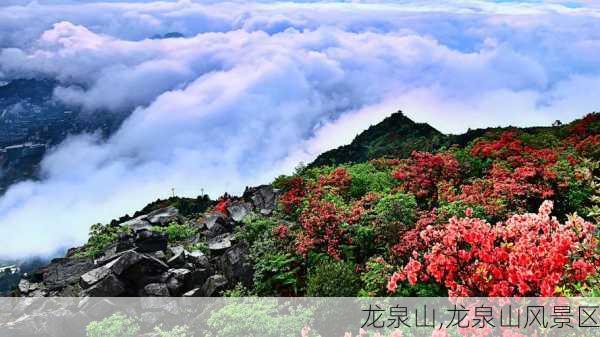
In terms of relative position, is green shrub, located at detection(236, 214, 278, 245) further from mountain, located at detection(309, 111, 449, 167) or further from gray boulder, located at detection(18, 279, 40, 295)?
mountain, located at detection(309, 111, 449, 167)

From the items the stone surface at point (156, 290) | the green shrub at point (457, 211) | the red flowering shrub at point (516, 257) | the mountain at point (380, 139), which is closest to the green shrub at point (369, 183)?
the green shrub at point (457, 211)

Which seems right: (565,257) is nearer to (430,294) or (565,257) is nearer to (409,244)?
(430,294)

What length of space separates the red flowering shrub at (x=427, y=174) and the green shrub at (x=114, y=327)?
923 cm

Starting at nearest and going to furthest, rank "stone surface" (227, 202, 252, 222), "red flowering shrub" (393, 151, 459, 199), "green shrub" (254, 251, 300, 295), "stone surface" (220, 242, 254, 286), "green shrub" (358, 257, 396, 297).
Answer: "green shrub" (358, 257, 396, 297) < "green shrub" (254, 251, 300, 295) < "stone surface" (220, 242, 254, 286) < "red flowering shrub" (393, 151, 459, 199) < "stone surface" (227, 202, 252, 222)

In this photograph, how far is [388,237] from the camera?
1312cm

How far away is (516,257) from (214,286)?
30.2 ft

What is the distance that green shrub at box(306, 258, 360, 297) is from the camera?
1116 centimetres

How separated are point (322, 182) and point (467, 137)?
15237mm

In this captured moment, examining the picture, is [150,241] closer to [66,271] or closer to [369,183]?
[66,271]

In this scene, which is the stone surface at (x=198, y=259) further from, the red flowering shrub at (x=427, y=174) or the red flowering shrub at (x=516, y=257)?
the red flowering shrub at (x=516, y=257)

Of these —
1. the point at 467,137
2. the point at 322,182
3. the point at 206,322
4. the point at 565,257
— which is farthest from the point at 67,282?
the point at 467,137

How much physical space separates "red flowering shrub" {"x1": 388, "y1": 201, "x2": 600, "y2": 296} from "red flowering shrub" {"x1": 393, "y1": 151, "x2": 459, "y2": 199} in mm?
9344

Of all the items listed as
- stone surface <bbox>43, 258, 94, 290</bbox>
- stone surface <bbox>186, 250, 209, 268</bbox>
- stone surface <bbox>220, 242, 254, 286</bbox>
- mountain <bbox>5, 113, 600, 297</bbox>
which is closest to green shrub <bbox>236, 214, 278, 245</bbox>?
mountain <bbox>5, 113, 600, 297</bbox>

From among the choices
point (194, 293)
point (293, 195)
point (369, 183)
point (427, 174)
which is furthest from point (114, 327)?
point (427, 174)
